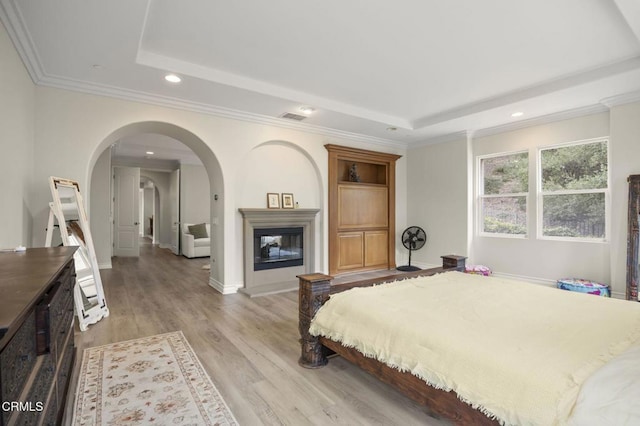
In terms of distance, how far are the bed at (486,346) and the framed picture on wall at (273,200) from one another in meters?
2.76

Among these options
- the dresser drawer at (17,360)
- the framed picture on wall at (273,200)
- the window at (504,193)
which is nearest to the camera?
the dresser drawer at (17,360)

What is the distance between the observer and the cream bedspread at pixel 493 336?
4.33ft

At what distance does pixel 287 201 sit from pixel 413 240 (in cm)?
285

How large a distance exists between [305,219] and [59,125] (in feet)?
11.1

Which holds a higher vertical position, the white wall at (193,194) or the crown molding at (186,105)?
the crown molding at (186,105)

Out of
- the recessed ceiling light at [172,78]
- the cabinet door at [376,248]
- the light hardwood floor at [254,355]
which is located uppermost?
the recessed ceiling light at [172,78]

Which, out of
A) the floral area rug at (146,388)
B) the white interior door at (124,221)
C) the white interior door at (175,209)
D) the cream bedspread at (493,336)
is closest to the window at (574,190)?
the cream bedspread at (493,336)

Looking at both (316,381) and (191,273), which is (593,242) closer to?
(316,381)

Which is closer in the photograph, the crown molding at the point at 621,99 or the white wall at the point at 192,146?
the white wall at the point at 192,146

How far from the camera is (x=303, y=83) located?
4.01m

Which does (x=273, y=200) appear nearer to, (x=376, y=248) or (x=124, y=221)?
(x=376, y=248)

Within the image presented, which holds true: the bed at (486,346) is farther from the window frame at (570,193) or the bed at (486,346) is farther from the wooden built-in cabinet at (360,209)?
the wooden built-in cabinet at (360,209)

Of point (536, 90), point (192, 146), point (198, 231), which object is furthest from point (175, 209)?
point (536, 90)

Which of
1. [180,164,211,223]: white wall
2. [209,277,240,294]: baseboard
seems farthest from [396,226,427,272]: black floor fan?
[180,164,211,223]: white wall
